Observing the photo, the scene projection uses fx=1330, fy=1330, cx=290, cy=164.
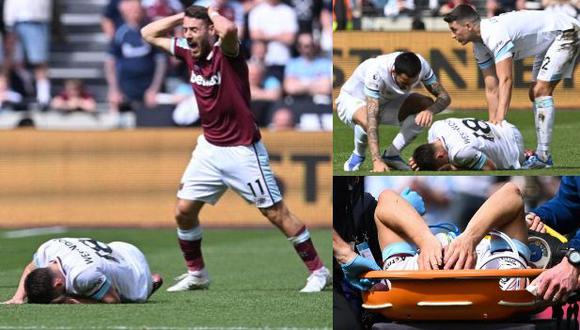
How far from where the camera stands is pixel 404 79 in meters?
5.26

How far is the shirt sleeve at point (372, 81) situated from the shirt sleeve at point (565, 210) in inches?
35.2

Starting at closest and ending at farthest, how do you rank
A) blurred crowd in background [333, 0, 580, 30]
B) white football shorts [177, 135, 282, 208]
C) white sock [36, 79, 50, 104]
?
blurred crowd in background [333, 0, 580, 30] < white football shorts [177, 135, 282, 208] < white sock [36, 79, 50, 104]

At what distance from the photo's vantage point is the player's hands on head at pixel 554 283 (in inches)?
210

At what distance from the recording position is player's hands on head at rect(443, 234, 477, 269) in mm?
5418

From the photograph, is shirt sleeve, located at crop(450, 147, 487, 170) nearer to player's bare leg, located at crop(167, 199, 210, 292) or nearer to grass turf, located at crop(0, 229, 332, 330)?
grass turf, located at crop(0, 229, 332, 330)

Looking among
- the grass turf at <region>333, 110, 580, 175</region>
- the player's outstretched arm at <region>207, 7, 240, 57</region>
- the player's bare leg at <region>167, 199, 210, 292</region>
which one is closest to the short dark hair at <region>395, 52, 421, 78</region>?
the grass turf at <region>333, 110, 580, 175</region>

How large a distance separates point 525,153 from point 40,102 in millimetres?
14828

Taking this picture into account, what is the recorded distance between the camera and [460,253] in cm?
543

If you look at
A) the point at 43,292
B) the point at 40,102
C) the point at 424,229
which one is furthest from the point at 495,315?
the point at 40,102

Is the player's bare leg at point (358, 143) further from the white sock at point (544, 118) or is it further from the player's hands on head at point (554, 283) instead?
the player's hands on head at point (554, 283)

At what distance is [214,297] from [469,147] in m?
3.88

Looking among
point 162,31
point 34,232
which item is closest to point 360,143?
point 162,31

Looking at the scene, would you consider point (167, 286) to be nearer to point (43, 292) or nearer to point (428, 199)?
point (43, 292)

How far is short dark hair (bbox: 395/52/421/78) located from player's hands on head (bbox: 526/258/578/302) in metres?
0.97
